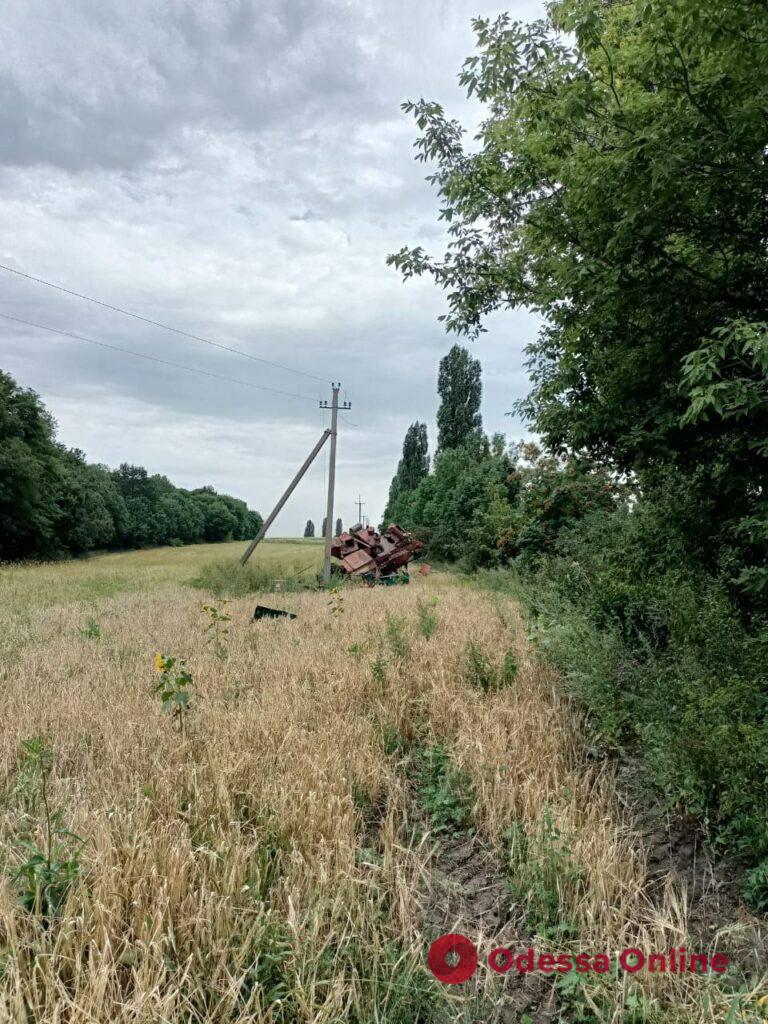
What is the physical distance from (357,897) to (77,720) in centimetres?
295

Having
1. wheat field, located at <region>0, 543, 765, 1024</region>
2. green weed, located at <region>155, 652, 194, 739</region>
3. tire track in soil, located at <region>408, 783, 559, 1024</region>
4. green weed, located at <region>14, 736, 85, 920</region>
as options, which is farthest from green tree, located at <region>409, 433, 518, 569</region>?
green weed, located at <region>14, 736, 85, 920</region>

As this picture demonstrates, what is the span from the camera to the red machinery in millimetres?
19391

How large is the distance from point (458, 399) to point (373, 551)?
21583mm

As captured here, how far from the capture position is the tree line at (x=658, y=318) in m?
3.44

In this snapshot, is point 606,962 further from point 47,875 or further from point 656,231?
point 656,231

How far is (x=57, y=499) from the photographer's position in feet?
132

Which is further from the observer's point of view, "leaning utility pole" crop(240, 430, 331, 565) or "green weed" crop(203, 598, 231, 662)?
"leaning utility pole" crop(240, 430, 331, 565)

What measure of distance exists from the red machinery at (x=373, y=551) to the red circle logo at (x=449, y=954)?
16577mm

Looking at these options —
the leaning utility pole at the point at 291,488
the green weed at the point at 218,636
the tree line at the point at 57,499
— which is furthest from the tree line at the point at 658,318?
the tree line at the point at 57,499

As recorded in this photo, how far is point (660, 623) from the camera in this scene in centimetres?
560

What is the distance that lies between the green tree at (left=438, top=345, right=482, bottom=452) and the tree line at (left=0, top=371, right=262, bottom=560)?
25.8 metres

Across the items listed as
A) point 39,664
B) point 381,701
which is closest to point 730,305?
point 381,701

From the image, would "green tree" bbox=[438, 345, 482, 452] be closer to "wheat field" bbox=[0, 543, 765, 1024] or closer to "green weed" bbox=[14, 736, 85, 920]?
"wheat field" bbox=[0, 543, 765, 1024]

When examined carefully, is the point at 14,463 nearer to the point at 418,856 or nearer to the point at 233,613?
the point at 233,613
